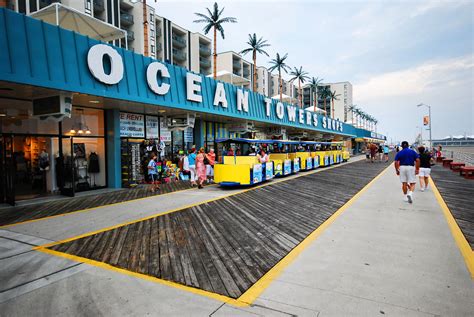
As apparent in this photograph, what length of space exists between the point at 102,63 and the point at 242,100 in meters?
10.4

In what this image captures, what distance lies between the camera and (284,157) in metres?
17.4

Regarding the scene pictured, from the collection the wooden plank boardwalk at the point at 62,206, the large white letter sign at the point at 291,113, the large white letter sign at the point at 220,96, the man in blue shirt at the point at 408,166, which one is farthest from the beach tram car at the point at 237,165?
the large white letter sign at the point at 291,113

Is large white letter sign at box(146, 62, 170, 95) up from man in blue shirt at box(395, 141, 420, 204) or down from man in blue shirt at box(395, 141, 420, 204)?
up

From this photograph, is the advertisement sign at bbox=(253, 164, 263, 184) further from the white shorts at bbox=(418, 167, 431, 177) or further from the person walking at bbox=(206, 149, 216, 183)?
the white shorts at bbox=(418, 167, 431, 177)

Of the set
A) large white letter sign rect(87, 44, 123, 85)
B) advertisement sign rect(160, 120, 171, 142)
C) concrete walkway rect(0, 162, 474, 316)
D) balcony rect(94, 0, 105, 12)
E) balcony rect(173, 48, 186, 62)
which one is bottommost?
concrete walkway rect(0, 162, 474, 316)

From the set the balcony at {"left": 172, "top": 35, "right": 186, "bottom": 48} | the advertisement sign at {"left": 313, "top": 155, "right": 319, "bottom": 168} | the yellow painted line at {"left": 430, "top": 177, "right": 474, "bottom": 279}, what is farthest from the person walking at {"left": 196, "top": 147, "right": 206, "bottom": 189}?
the balcony at {"left": 172, "top": 35, "right": 186, "bottom": 48}

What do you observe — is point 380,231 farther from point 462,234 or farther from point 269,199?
point 269,199

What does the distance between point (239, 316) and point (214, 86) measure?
14.9 m

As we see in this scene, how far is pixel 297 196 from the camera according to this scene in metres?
10.4

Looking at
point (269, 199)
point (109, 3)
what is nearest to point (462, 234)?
point (269, 199)

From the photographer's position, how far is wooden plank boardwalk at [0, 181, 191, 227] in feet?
25.8

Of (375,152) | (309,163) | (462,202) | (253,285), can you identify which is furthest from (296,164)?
(375,152)

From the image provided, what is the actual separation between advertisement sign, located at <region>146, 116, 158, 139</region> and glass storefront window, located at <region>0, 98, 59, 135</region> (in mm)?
5459

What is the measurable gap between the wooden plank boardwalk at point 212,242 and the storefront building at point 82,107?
590 centimetres
